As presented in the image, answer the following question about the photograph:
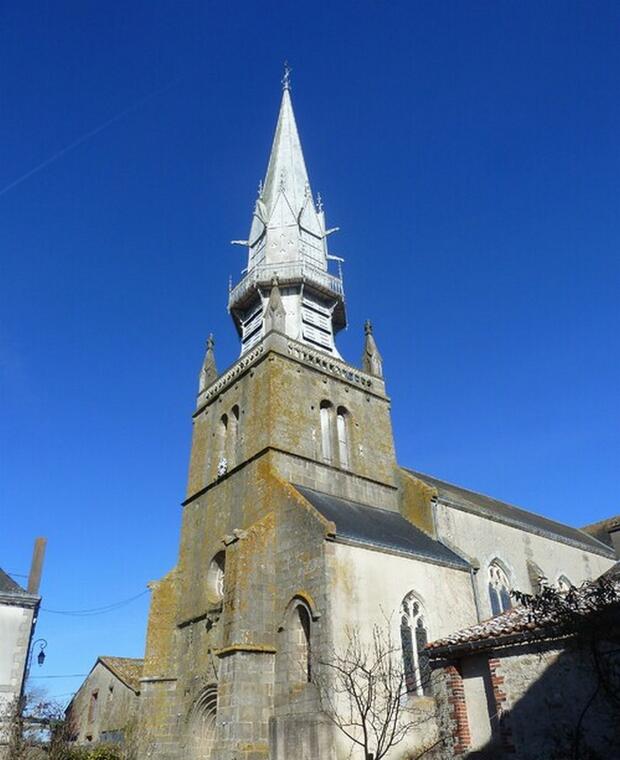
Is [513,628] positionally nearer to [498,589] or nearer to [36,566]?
[498,589]

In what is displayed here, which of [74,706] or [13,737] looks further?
[74,706]

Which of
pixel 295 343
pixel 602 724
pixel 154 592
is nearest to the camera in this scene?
pixel 602 724

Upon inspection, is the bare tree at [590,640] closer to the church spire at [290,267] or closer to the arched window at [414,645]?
the arched window at [414,645]

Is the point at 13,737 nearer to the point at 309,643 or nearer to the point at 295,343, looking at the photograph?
the point at 309,643

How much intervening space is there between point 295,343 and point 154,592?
371 inches

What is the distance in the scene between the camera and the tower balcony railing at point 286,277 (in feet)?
83.3

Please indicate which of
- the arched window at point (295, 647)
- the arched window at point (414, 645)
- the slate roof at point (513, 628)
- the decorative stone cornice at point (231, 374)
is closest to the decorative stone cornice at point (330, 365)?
the decorative stone cornice at point (231, 374)

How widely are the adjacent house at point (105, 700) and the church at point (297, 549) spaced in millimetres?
10959

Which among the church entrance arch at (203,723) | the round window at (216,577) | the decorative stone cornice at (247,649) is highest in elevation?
the round window at (216,577)

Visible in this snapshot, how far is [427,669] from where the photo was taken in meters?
15.3

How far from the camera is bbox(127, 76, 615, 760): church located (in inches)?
567

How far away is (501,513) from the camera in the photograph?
23.6 metres

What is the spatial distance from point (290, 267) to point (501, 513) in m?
12.9

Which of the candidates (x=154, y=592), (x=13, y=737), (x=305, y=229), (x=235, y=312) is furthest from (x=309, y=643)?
(x=305, y=229)
